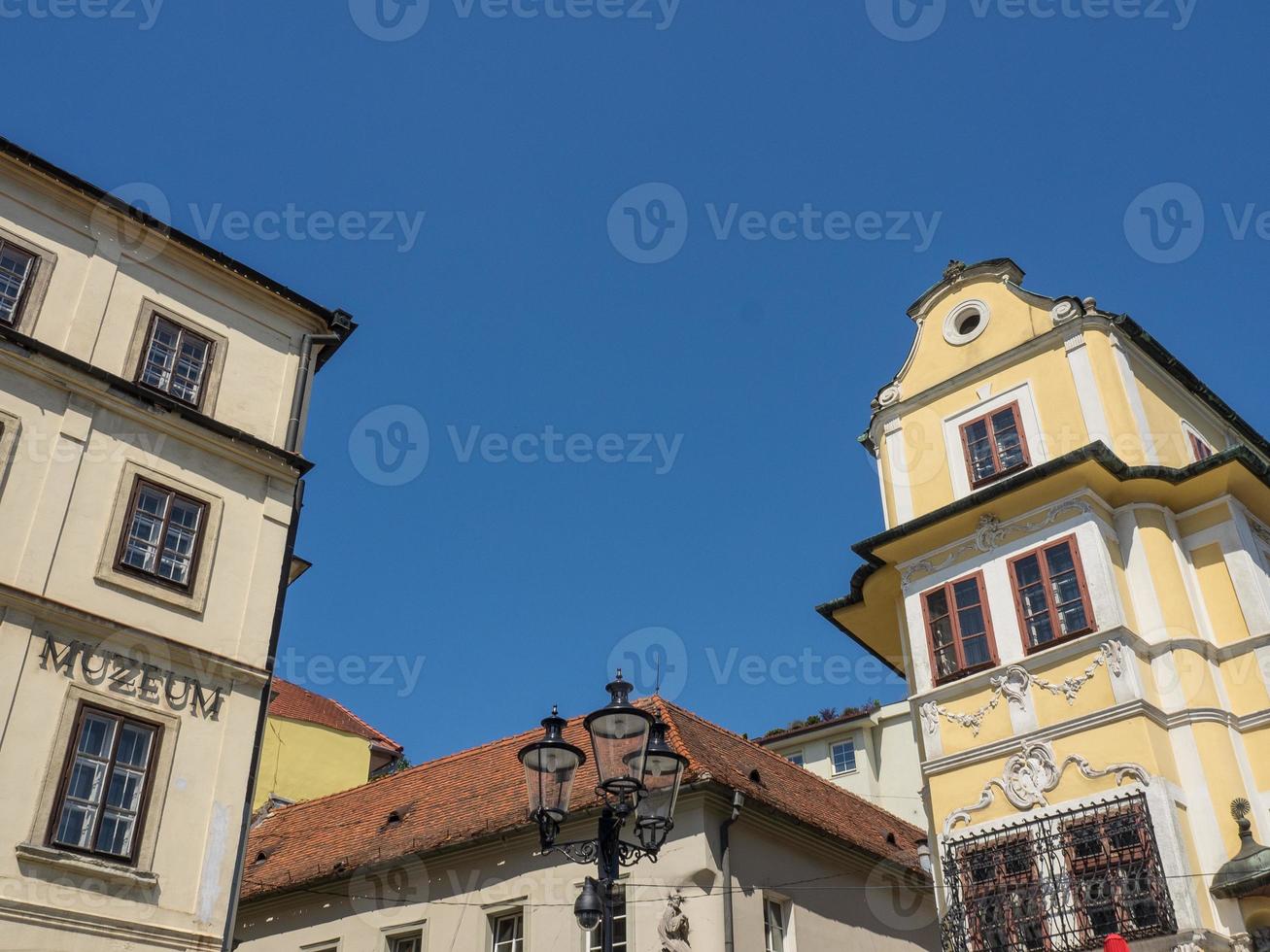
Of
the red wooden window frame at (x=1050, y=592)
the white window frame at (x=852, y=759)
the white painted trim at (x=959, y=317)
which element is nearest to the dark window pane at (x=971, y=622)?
the red wooden window frame at (x=1050, y=592)

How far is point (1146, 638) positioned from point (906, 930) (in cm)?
1097

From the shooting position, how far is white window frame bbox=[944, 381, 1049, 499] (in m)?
18.9

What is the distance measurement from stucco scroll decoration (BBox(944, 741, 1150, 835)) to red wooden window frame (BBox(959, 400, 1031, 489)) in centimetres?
439

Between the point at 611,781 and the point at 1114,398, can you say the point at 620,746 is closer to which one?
the point at 611,781

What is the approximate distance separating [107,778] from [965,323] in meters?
15.4

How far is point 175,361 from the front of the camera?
18.6 meters

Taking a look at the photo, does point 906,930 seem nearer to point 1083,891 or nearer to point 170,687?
point 1083,891

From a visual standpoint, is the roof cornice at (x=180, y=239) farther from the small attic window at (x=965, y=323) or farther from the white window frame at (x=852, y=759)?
the white window frame at (x=852, y=759)

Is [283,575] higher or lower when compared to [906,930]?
higher

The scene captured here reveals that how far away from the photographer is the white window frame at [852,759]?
135 feet

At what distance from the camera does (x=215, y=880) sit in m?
15.8

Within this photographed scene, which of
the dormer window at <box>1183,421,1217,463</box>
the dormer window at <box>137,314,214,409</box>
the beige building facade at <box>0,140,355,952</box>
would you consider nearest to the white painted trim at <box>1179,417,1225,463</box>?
the dormer window at <box>1183,421,1217,463</box>

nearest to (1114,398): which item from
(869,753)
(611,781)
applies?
(611,781)

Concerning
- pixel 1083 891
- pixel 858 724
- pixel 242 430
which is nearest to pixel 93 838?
pixel 242 430
